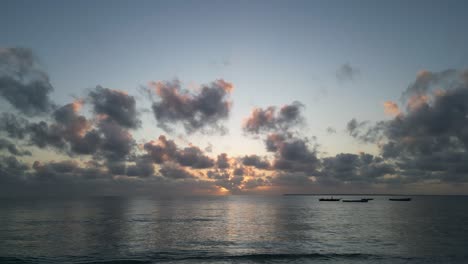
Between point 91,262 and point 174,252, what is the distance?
1372 cm

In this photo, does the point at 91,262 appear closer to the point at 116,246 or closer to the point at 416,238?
the point at 116,246

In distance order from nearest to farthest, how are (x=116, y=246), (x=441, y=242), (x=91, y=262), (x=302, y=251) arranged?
(x=91, y=262) → (x=302, y=251) → (x=116, y=246) → (x=441, y=242)

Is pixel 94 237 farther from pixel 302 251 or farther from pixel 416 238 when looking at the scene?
pixel 416 238

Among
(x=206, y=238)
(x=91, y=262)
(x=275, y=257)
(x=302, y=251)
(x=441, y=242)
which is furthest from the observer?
(x=206, y=238)

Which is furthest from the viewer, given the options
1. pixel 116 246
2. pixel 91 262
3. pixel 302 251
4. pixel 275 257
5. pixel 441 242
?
pixel 441 242

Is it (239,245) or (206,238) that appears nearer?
(239,245)

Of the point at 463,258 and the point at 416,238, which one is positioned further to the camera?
the point at 416,238

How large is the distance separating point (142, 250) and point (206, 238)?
1687 centimetres

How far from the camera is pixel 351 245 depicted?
65375 millimetres

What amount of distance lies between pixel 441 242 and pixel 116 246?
218ft

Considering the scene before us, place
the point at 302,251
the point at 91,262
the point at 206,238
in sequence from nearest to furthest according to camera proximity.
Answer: the point at 91,262 < the point at 302,251 < the point at 206,238

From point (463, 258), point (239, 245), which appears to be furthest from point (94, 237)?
point (463, 258)

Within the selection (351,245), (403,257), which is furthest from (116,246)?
(403,257)

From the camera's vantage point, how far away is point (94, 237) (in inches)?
2936
